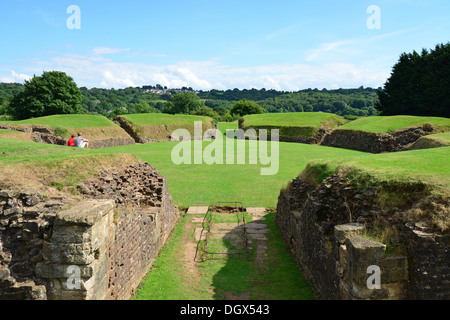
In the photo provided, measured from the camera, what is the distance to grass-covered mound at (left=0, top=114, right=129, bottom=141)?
31078 mm

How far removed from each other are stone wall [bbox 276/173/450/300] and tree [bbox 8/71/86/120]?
1904 inches

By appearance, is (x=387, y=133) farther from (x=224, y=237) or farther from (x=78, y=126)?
(x=78, y=126)

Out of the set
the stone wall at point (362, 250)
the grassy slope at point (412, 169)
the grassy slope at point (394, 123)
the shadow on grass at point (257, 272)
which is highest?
the grassy slope at point (394, 123)

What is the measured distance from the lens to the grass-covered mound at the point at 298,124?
4097cm

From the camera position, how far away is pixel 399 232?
5.68 metres

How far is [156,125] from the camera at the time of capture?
42.6m

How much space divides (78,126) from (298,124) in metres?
26.6

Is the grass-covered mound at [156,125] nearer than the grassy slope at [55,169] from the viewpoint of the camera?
No

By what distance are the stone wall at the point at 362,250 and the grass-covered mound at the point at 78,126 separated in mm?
27937

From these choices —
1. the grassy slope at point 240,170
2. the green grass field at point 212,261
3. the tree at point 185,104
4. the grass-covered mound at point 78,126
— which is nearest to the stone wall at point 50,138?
the grass-covered mound at point 78,126

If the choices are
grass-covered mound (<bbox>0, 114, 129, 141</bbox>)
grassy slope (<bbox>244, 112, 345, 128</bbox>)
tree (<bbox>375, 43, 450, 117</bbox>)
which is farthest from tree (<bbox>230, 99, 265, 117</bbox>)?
grass-covered mound (<bbox>0, 114, 129, 141</bbox>)

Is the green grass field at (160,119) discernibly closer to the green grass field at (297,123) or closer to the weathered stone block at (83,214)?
the green grass field at (297,123)

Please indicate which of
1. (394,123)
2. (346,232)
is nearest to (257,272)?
(346,232)

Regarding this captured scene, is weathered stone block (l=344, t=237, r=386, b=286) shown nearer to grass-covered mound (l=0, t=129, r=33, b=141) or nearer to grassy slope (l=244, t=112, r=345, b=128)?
grass-covered mound (l=0, t=129, r=33, b=141)
